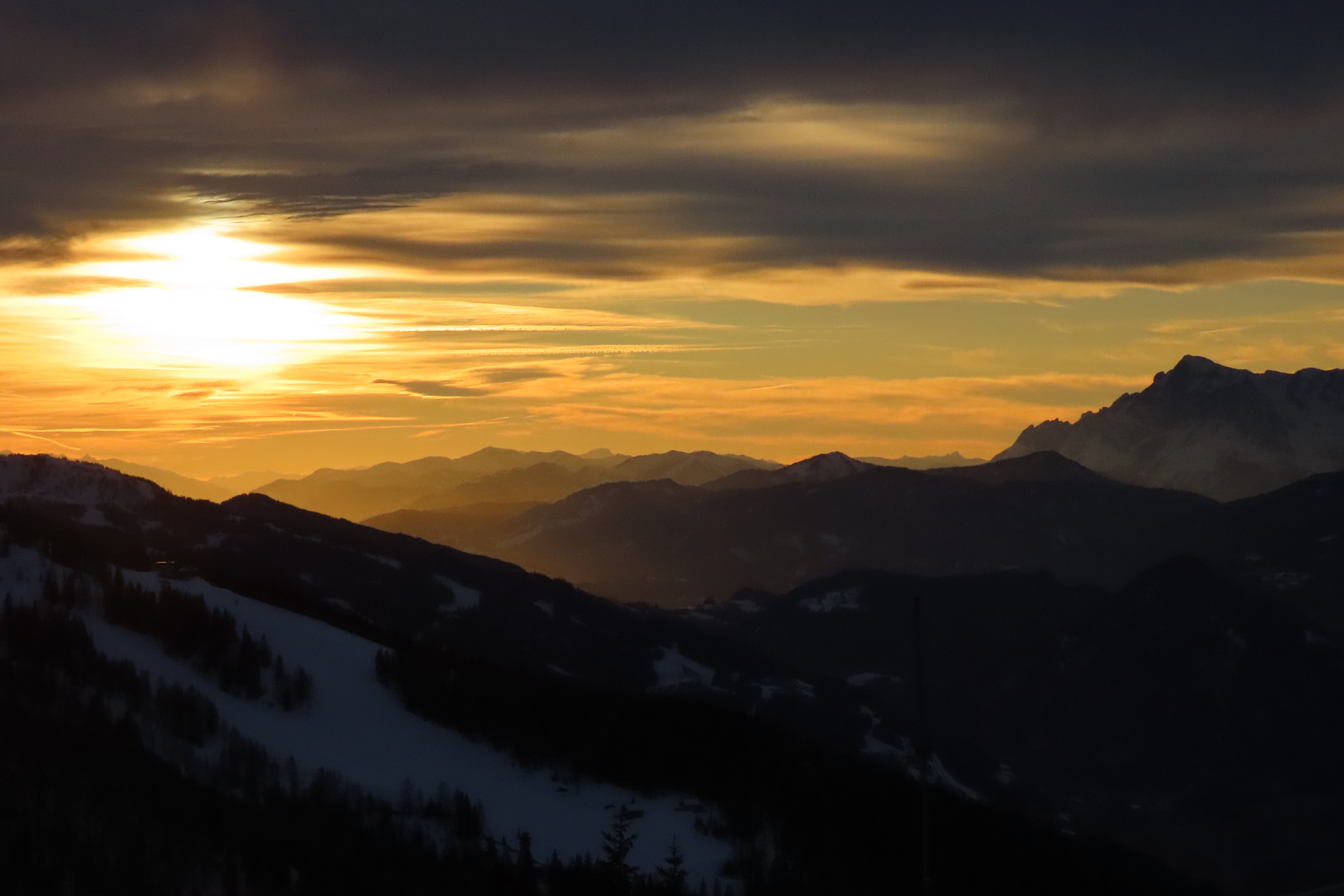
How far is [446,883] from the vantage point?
171625 millimetres

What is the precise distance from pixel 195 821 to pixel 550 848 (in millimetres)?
42593

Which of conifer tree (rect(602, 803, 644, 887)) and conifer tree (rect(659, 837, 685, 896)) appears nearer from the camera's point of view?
conifer tree (rect(602, 803, 644, 887))

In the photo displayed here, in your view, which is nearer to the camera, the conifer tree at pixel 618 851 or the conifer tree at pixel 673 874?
the conifer tree at pixel 618 851

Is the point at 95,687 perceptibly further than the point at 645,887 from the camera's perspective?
Yes

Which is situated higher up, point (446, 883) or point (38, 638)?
point (38, 638)

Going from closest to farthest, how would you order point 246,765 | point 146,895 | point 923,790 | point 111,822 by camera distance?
point 923,790 < point 146,895 < point 111,822 < point 246,765

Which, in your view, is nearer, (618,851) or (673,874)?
(618,851)

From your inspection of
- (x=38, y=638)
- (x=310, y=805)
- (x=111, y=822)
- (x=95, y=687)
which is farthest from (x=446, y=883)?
(x=38, y=638)

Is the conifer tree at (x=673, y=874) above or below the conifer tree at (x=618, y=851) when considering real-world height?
below

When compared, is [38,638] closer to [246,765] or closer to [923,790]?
[246,765]

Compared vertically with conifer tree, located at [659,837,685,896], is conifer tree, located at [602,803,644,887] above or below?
above

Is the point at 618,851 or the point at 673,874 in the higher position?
the point at 618,851

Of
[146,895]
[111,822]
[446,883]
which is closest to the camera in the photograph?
[146,895]

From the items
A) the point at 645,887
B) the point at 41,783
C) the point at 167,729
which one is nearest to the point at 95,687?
the point at 167,729
